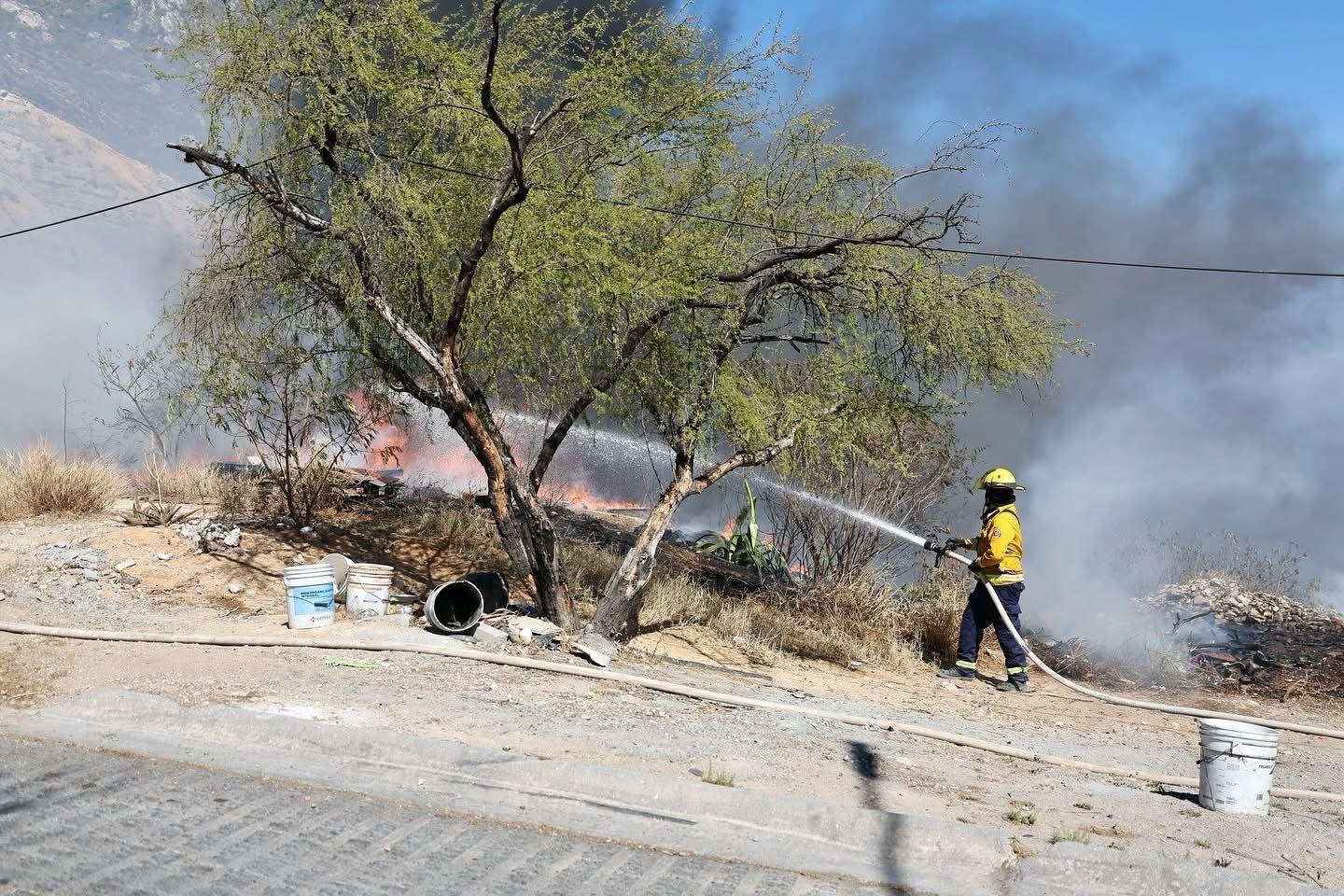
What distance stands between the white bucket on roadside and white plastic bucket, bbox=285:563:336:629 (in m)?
0.76

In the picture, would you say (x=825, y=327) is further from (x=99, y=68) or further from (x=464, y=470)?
(x=99, y=68)

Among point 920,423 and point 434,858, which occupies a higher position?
point 920,423

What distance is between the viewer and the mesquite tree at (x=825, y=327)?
428 inches

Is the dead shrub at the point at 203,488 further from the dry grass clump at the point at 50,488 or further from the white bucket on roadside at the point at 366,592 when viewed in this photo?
the white bucket on roadside at the point at 366,592

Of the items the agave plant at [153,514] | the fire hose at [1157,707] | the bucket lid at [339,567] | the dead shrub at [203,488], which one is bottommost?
the fire hose at [1157,707]

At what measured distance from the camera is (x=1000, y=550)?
10586mm

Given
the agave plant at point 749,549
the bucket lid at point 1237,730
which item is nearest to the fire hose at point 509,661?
the bucket lid at point 1237,730

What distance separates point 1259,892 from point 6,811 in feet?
17.2

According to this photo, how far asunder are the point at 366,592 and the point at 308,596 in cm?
98

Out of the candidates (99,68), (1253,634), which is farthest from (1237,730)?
(99,68)

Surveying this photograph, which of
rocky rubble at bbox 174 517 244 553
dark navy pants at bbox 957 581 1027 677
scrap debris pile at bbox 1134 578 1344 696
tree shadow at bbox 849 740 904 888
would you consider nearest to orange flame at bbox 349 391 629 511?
rocky rubble at bbox 174 517 244 553

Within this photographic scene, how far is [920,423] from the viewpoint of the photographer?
1187 cm

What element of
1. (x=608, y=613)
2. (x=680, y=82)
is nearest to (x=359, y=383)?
(x=608, y=613)

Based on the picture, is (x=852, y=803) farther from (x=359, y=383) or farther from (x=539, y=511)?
(x=359, y=383)
